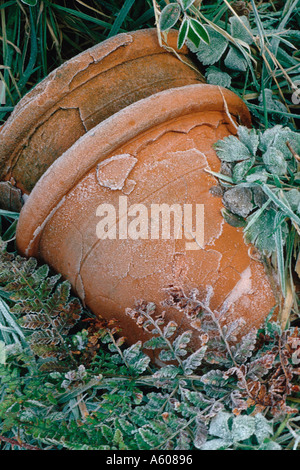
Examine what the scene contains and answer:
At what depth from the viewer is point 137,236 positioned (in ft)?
3.49

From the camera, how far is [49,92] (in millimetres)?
1085

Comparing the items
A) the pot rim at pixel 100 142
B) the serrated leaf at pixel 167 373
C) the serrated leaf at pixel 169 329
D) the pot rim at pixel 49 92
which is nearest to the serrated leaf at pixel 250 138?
the pot rim at pixel 100 142

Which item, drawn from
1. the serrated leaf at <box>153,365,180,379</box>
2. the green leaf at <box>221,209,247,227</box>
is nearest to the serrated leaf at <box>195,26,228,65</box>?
the green leaf at <box>221,209,247,227</box>

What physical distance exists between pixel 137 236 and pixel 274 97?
767 mm

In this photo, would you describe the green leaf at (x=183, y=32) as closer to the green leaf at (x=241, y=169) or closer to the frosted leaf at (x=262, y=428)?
the green leaf at (x=241, y=169)

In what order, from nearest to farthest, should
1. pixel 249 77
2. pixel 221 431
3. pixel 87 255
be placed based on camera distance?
pixel 221 431
pixel 87 255
pixel 249 77

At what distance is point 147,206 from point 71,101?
329 mm

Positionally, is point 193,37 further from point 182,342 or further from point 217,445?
point 217,445

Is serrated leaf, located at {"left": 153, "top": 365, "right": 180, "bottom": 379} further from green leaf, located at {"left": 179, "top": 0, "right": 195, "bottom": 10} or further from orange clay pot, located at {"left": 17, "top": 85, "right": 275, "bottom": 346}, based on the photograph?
green leaf, located at {"left": 179, "top": 0, "right": 195, "bottom": 10}

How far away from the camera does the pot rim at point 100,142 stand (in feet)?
3.31

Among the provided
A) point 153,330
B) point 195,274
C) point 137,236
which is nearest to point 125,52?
point 137,236

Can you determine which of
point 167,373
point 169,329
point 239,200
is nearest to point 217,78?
point 239,200

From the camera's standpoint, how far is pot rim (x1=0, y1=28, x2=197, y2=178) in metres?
1.09

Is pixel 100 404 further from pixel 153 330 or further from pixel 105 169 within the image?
pixel 105 169
